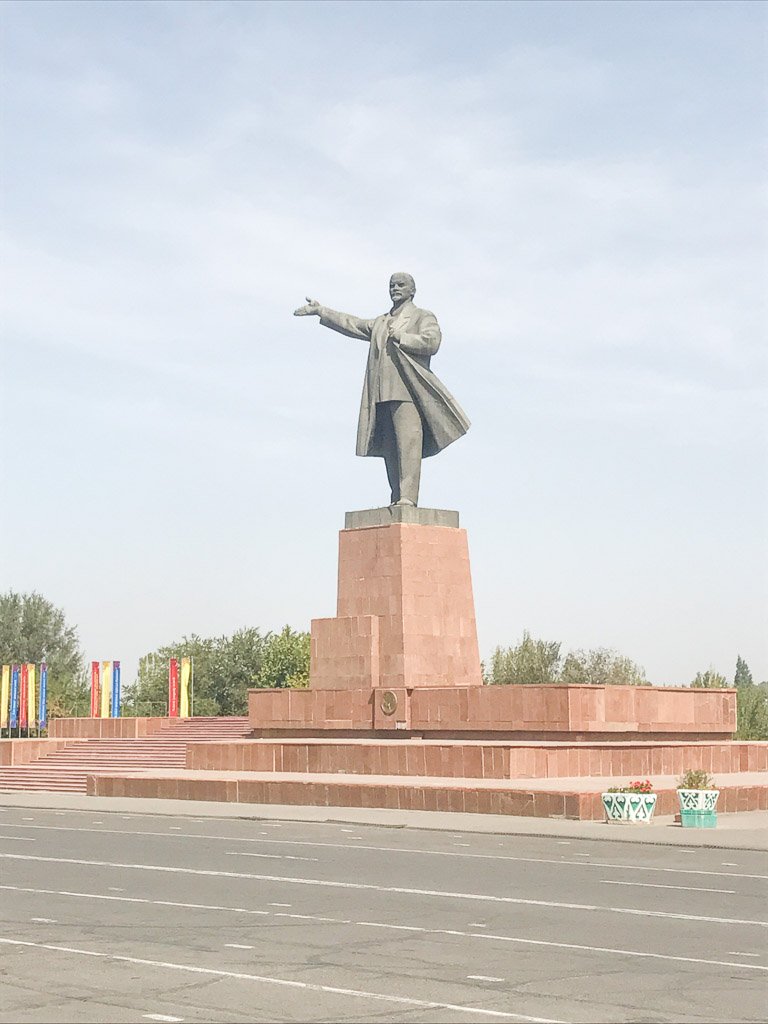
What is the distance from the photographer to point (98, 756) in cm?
3816

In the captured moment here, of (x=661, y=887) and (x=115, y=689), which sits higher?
(x=115, y=689)

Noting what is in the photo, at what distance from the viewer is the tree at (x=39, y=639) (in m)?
85.9

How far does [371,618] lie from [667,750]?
7420 mm

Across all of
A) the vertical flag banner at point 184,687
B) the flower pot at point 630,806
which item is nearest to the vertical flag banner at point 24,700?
the vertical flag banner at point 184,687

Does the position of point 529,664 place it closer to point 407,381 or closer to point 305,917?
point 407,381

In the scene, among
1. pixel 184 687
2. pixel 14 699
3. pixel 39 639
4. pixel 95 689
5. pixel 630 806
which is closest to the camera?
pixel 630 806

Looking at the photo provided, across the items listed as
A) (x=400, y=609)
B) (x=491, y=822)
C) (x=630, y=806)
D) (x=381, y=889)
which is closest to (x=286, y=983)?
(x=381, y=889)

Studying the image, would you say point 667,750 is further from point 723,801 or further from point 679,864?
point 679,864

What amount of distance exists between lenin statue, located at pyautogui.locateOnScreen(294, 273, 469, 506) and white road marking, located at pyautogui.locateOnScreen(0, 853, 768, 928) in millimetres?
18331

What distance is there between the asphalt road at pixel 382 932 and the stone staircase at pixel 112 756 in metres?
16.0

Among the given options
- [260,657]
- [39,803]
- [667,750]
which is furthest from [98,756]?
[260,657]

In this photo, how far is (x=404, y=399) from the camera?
34.7 m

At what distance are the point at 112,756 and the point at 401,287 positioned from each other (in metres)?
13.9

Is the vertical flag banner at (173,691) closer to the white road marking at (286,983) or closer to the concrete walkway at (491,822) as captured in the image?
the concrete walkway at (491,822)
